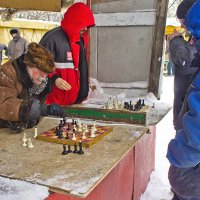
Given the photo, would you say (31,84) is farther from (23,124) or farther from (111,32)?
(111,32)

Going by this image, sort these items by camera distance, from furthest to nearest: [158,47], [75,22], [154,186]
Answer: [158,47] → [154,186] → [75,22]

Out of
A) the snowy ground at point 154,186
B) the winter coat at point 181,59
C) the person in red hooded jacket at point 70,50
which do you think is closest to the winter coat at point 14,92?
the snowy ground at point 154,186

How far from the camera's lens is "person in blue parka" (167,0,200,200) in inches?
67.9

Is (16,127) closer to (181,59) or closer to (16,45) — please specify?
(181,59)

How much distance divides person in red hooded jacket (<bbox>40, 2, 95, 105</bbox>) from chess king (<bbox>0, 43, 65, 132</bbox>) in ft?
3.58

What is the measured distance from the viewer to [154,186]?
13.5ft

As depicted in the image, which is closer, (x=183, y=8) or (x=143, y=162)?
(x=183, y=8)

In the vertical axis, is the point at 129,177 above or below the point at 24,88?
below

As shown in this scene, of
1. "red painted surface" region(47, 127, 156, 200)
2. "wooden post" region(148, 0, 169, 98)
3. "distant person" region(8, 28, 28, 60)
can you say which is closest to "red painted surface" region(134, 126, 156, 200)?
"red painted surface" region(47, 127, 156, 200)

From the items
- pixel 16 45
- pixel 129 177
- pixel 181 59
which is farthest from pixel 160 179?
pixel 16 45

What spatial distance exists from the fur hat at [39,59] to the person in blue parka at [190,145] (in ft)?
4.05

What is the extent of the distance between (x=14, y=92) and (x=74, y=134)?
656mm

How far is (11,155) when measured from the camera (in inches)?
87.3

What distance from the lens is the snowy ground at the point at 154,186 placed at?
5.45ft
